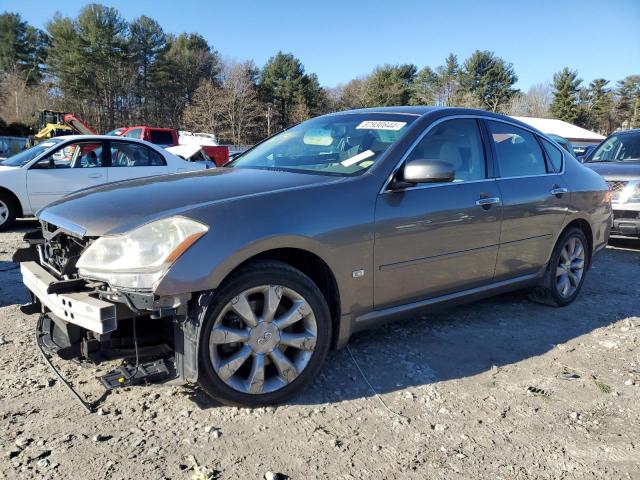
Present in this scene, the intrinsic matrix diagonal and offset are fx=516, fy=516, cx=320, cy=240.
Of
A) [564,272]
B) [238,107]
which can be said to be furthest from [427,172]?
[238,107]

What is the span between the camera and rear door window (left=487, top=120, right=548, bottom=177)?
13.4 ft

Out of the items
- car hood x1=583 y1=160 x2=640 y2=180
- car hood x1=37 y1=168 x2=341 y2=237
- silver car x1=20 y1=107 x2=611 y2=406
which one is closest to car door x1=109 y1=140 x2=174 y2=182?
silver car x1=20 y1=107 x2=611 y2=406

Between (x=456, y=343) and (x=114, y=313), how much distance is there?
2446mm

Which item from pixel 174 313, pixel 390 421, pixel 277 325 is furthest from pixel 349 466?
pixel 174 313

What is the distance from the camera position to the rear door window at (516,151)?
4074mm

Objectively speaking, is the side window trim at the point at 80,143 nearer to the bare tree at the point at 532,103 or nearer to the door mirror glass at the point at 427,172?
the door mirror glass at the point at 427,172

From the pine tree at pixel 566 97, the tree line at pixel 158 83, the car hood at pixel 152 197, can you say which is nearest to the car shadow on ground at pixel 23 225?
the car hood at pixel 152 197

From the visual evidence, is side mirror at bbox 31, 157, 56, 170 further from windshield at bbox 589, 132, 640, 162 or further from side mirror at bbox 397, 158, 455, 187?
windshield at bbox 589, 132, 640, 162

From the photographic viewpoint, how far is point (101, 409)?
9.00 feet

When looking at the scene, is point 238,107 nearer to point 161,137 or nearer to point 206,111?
point 206,111

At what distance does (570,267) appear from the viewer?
4828 millimetres

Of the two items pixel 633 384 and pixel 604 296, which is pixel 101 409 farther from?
pixel 604 296

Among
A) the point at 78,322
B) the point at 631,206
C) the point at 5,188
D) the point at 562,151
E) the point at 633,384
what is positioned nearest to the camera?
the point at 78,322

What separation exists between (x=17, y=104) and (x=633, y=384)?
50.3 meters
